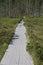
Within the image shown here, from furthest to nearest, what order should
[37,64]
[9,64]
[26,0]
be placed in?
[26,0]
[9,64]
[37,64]

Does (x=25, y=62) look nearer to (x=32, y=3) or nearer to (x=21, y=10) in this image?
(x=21, y=10)

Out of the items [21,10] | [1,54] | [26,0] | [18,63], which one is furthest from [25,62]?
[26,0]

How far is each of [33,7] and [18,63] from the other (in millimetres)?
65738

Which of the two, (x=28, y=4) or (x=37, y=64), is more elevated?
(x=37, y=64)

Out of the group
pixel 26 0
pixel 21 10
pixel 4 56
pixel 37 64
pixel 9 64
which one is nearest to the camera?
pixel 37 64

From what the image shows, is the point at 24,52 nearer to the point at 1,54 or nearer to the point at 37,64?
the point at 1,54

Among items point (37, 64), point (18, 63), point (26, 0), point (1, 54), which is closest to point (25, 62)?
point (18, 63)

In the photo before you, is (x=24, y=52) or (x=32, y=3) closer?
(x=24, y=52)

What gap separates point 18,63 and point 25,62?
0.30m

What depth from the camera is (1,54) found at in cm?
1100

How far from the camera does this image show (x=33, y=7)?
74312 millimetres

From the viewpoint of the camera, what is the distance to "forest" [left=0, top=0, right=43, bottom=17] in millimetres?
Answer: 68375

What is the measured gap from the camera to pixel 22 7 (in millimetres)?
74938

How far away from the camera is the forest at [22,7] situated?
68375mm
